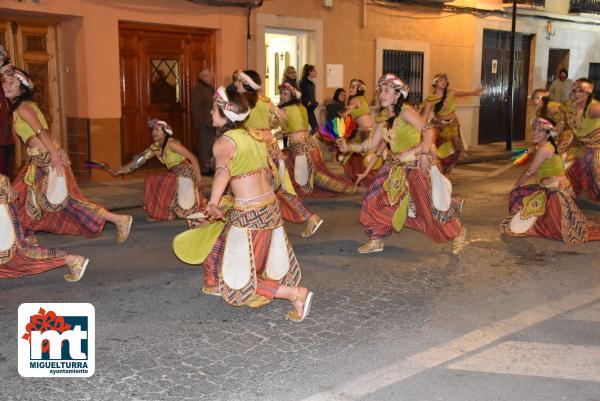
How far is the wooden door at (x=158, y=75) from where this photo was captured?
1242 centimetres

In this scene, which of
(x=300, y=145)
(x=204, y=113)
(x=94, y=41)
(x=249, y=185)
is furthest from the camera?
(x=204, y=113)

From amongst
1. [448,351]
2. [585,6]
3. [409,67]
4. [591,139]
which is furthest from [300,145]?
[585,6]

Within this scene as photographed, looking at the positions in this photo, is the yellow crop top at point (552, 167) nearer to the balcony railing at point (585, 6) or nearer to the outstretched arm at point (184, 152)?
the outstretched arm at point (184, 152)

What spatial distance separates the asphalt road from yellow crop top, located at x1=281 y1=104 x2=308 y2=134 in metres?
1.61

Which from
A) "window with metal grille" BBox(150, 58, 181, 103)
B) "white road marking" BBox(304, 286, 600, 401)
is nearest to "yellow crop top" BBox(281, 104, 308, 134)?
"white road marking" BBox(304, 286, 600, 401)

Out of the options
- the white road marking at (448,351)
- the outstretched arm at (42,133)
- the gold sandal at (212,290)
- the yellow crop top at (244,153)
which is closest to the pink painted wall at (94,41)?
the outstretched arm at (42,133)

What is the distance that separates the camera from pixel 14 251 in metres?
5.48

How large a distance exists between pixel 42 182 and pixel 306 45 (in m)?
9.06

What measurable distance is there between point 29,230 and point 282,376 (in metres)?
3.73

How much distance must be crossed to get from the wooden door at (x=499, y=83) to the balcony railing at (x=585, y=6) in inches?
84.5

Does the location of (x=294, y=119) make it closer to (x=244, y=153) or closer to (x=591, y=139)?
(x=591, y=139)

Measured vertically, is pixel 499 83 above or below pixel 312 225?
above

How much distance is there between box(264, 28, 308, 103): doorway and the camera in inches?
585

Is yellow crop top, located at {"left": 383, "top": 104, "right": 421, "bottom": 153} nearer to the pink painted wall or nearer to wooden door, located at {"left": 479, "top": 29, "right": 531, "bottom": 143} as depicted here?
the pink painted wall
